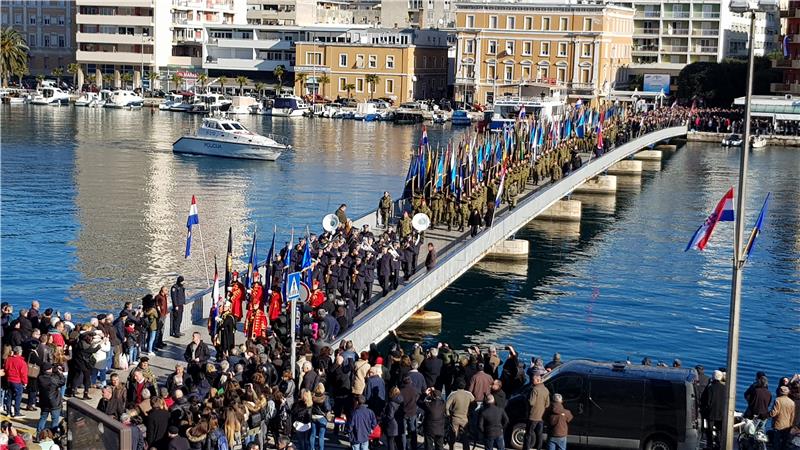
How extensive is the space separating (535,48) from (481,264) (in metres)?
83.0

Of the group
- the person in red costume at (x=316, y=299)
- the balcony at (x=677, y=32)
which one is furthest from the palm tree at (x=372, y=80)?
the person in red costume at (x=316, y=299)

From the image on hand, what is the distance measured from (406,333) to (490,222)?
7.39m

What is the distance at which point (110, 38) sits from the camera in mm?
141875

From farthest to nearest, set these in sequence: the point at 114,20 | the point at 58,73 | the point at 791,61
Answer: the point at 58,73 → the point at 114,20 → the point at 791,61

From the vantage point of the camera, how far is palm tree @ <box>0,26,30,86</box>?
431 feet

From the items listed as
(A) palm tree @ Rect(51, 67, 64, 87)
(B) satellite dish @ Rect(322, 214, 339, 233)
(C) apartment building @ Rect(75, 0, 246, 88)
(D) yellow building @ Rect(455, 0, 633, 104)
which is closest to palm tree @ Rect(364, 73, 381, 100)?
(D) yellow building @ Rect(455, 0, 633, 104)

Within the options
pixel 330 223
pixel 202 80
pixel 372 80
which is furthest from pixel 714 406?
pixel 202 80

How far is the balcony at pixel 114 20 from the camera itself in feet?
461

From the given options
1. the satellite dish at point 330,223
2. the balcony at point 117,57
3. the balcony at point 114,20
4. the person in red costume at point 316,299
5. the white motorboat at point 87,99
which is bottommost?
the person in red costume at point 316,299

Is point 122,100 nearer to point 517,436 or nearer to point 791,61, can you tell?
point 791,61

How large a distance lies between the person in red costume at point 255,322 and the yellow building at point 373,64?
351 ft

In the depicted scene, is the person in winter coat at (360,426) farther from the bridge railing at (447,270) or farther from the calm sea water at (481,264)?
the calm sea water at (481,264)

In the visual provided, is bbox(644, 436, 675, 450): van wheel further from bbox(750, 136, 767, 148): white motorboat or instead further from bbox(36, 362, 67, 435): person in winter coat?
bbox(750, 136, 767, 148): white motorboat

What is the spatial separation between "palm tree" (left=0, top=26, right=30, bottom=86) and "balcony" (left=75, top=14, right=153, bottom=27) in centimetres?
701
